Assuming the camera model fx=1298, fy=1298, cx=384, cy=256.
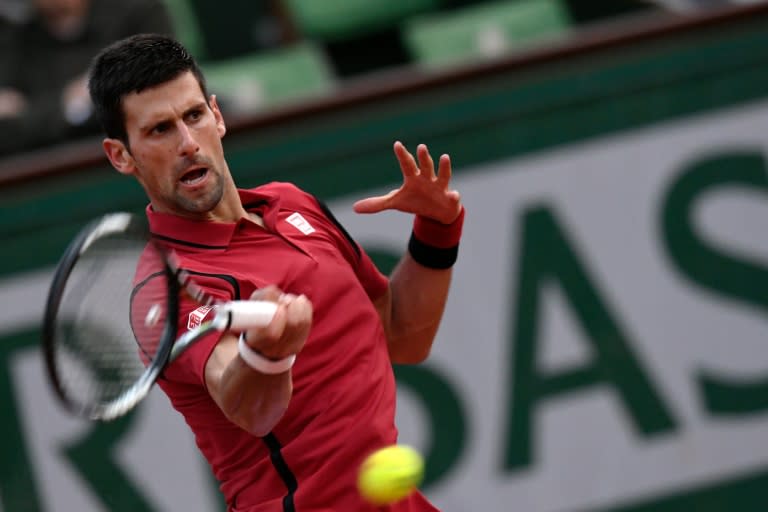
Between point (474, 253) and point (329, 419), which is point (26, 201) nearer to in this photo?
point (474, 253)

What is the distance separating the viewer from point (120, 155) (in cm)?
289

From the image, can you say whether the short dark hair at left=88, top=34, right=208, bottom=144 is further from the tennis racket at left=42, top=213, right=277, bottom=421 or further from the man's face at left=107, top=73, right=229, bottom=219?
the tennis racket at left=42, top=213, right=277, bottom=421

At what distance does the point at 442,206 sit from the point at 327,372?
1.80 feet

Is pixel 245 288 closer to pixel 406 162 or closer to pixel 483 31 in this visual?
pixel 406 162

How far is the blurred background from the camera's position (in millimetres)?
4812

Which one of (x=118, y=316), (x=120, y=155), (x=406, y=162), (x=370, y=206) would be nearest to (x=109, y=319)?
(x=118, y=316)

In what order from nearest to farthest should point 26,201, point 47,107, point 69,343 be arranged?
point 69,343 < point 26,201 < point 47,107

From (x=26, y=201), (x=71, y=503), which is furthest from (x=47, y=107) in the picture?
(x=71, y=503)

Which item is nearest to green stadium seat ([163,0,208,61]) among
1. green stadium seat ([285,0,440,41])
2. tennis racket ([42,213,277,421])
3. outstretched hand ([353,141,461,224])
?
green stadium seat ([285,0,440,41])

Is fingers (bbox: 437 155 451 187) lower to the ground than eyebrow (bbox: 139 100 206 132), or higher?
lower

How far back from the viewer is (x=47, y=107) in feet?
17.8

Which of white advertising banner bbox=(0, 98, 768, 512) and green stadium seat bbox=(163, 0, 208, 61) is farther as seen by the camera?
green stadium seat bbox=(163, 0, 208, 61)

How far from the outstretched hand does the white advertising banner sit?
1732 mm

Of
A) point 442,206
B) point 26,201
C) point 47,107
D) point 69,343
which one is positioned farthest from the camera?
point 47,107
